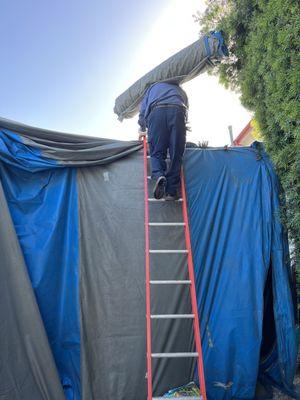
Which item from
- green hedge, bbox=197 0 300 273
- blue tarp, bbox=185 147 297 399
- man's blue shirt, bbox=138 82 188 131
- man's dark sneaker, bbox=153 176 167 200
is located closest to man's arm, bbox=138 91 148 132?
man's blue shirt, bbox=138 82 188 131

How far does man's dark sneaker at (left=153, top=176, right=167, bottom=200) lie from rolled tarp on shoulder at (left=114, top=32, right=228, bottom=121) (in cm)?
104

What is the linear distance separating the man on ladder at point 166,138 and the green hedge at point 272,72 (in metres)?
0.77

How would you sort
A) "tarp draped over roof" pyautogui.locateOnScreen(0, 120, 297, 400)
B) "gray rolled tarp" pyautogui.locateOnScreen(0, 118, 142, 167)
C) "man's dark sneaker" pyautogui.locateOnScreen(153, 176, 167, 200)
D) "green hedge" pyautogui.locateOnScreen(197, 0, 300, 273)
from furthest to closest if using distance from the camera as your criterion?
"gray rolled tarp" pyautogui.locateOnScreen(0, 118, 142, 167), "man's dark sneaker" pyautogui.locateOnScreen(153, 176, 167, 200), "tarp draped over roof" pyautogui.locateOnScreen(0, 120, 297, 400), "green hedge" pyautogui.locateOnScreen(197, 0, 300, 273)

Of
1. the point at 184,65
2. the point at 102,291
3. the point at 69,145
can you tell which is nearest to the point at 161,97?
the point at 184,65

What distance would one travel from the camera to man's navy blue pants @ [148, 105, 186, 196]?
338 cm

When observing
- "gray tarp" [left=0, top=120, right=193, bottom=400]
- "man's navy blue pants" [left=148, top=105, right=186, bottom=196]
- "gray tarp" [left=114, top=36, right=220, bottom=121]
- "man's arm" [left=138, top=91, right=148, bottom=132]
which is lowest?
"gray tarp" [left=0, top=120, right=193, bottom=400]

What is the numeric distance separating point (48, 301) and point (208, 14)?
11.2 ft

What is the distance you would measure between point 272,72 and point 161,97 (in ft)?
3.16

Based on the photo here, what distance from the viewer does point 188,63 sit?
3744 mm

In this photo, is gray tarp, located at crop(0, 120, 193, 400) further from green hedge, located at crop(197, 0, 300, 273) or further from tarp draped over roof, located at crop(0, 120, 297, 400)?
green hedge, located at crop(197, 0, 300, 273)

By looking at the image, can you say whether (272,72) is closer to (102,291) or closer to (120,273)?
(120,273)

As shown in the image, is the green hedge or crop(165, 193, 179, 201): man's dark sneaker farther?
crop(165, 193, 179, 201): man's dark sneaker

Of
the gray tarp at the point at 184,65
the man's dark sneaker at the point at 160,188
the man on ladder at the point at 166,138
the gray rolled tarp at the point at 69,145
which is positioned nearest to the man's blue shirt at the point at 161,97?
the man on ladder at the point at 166,138

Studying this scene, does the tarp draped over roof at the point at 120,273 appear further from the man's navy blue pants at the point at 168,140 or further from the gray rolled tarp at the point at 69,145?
the man's navy blue pants at the point at 168,140
